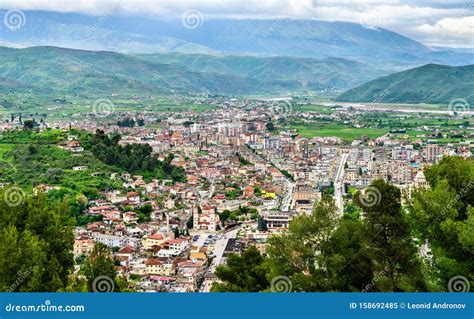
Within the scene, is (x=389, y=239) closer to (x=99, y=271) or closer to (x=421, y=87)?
(x=99, y=271)

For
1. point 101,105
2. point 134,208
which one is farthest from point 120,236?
point 101,105

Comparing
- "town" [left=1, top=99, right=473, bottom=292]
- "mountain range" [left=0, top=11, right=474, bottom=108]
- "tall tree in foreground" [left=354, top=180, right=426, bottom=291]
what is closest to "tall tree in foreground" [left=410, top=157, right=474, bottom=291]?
"tall tree in foreground" [left=354, top=180, right=426, bottom=291]

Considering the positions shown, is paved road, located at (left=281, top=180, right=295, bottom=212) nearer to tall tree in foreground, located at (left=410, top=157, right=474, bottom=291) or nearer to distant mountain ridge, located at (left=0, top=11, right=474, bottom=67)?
tall tree in foreground, located at (left=410, top=157, right=474, bottom=291)

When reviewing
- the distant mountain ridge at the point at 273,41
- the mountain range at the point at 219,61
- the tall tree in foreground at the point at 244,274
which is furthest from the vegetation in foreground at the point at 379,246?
the distant mountain ridge at the point at 273,41

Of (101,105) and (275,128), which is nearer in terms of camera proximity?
(275,128)

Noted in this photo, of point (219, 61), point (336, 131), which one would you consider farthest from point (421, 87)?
point (219, 61)

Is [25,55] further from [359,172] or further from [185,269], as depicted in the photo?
[185,269]

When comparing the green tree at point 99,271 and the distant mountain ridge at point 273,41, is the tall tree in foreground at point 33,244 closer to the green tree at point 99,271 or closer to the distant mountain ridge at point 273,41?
the green tree at point 99,271
